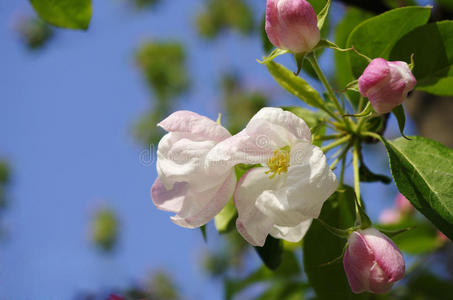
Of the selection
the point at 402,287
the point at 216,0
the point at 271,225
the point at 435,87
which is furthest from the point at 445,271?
the point at 216,0

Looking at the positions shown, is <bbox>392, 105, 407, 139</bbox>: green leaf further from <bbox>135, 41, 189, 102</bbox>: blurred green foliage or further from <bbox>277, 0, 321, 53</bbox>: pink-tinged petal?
<bbox>135, 41, 189, 102</bbox>: blurred green foliage

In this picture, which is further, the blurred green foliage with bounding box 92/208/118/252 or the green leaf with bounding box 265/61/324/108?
the blurred green foliage with bounding box 92/208/118/252

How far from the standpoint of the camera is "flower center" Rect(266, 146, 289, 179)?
0.75 m

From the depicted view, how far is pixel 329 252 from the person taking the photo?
0.93 m

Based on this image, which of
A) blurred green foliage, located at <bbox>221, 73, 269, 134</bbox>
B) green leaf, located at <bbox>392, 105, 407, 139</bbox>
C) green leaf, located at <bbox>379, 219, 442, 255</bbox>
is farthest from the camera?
blurred green foliage, located at <bbox>221, 73, 269, 134</bbox>

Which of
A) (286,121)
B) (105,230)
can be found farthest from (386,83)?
(105,230)

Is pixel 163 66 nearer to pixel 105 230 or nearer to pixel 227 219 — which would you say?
pixel 105 230

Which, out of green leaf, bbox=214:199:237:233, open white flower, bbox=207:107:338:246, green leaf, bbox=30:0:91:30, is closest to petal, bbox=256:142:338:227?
open white flower, bbox=207:107:338:246

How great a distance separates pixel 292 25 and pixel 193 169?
0.27 metres

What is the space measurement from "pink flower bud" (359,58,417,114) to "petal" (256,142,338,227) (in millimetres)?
132

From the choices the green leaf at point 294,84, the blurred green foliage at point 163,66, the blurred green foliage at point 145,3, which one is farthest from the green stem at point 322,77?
the blurred green foliage at point 145,3

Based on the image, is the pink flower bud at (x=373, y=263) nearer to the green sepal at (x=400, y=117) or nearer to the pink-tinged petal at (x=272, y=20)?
the green sepal at (x=400, y=117)

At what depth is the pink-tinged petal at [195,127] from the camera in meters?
0.75

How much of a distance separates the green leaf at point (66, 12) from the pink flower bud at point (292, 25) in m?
0.52
